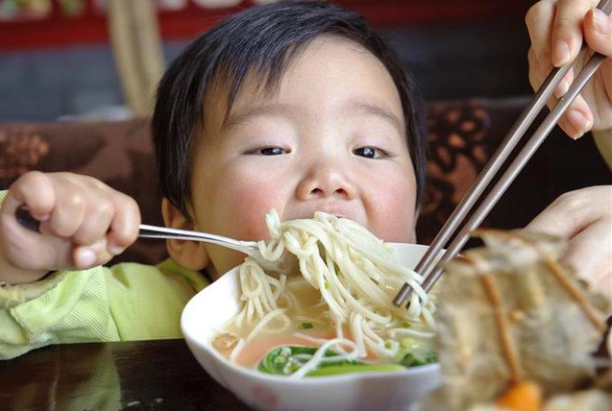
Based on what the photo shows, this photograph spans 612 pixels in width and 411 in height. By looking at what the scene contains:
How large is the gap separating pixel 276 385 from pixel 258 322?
1.26 feet

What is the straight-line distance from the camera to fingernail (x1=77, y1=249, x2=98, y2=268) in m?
1.03

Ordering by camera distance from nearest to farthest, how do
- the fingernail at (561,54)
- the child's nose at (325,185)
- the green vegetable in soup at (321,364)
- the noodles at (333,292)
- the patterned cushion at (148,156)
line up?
1. the green vegetable in soup at (321,364)
2. the noodles at (333,292)
3. the fingernail at (561,54)
4. the child's nose at (325,185)
5. the patterned cushion at (148,156)

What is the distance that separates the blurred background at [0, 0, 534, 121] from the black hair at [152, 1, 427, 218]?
3706mm

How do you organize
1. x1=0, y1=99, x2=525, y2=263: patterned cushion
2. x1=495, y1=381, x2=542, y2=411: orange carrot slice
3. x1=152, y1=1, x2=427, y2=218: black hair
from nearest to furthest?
x1=495, y1=381, x2=542, y2=411: orange carrot slice
x1=152, y1=1, x2=427, y2=218: black hair
x1=0, y1=99, x2=525, y2=263: patterned cushion

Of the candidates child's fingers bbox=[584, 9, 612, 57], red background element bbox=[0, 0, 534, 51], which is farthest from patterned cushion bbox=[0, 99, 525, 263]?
red background element bbox=[0, 0, 534, 51]

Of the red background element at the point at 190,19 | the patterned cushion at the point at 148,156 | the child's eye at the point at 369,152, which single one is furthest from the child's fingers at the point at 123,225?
the red background element at the point at 190,19

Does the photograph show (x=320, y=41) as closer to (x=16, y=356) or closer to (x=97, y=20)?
(x=16, y=356)

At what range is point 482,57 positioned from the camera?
251 inches

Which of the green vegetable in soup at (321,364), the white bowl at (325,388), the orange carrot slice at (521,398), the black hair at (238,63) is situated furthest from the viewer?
the black hair at (238,63)

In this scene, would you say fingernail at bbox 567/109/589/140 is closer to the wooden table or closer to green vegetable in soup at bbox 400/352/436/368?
green vegetable in soup at bbox 400/352/436/368

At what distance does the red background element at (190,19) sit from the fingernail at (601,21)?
5181 mm

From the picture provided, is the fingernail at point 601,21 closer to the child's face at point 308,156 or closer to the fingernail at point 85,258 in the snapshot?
the child's face at point 308,156

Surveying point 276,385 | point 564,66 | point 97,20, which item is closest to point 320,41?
point 564,66

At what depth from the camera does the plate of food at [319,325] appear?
780 mm
